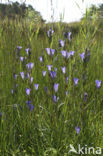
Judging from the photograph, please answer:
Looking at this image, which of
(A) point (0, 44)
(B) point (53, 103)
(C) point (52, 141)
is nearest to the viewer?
(B) point (53, 103)

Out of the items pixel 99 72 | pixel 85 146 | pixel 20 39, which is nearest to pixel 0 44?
pixel 20 39

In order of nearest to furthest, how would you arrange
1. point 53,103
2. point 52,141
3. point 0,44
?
point 53,103 → point 52,141 → point 0,44

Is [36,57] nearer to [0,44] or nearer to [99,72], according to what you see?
[0,44]

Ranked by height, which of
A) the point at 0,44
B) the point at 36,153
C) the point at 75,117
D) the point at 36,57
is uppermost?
the point at 0,44

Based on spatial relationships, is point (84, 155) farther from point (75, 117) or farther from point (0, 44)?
point (0, 44)

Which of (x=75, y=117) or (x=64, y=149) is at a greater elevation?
(x=75, y=117)

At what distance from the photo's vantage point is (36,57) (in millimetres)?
2301

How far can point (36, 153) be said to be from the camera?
4.41 feet

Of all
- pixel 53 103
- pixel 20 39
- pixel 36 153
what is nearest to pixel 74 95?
pixel 53 103

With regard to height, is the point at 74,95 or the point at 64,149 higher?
the point at 74,95

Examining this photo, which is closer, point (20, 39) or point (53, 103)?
point (53, 103)

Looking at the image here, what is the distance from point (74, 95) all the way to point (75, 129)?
224 mm

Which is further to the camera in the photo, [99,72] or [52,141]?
[99,72]

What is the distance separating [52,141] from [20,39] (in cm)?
134
